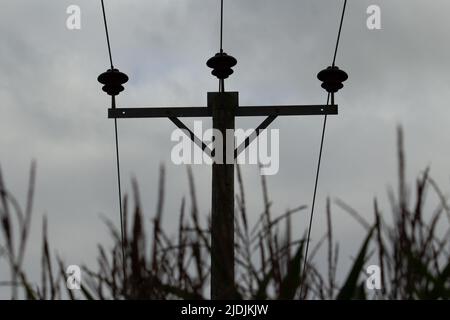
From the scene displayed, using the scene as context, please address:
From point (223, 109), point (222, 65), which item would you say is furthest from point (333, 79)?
point (223, 109)

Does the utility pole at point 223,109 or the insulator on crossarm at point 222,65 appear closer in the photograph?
the utility pole at point 223,109

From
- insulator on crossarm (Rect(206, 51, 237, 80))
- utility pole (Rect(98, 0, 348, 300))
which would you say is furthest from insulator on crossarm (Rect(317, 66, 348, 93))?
insulator on crossarm (Rect(206, 51, 237, 80))

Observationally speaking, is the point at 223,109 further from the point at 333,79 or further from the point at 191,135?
the point at 333,79

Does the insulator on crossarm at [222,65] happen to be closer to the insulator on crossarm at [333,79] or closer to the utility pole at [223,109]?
the utility pole at [223,109]

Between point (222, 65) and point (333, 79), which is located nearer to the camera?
point (222, 65)

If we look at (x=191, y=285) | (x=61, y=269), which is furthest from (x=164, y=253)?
(x=61, y=269)

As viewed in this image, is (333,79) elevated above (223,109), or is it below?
above

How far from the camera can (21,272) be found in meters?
1.85

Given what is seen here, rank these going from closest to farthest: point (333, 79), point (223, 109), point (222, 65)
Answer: point (223, 109)
point (222, 65)
point (333, 79)

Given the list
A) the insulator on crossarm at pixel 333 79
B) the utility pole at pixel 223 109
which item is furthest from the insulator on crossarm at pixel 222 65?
the insulator on crossarm at pixel 333 79

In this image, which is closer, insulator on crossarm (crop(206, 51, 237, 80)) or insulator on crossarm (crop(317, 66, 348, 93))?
insulator on crossarm (crop(206, 51, 237, 80))

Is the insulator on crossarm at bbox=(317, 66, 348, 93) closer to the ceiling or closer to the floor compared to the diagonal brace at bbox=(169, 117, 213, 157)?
closer to the ceiling

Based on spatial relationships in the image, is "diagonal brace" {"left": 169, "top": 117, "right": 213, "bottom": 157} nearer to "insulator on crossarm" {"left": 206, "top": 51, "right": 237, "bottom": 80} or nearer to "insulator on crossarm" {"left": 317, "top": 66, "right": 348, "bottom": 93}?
"insulator on crossarm" {"left": 206, "top": 51, "right": 237, "bottom": 80}
